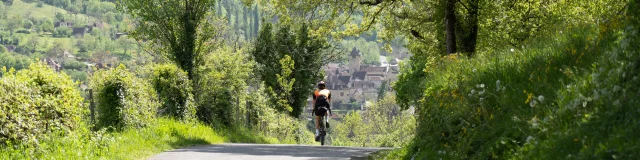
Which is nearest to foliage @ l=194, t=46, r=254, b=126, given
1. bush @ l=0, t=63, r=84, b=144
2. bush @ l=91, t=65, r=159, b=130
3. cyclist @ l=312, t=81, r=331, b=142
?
cyclist @ l=312, t=81, r=331, b=142

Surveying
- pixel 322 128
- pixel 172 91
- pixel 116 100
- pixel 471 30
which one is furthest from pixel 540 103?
pixel 172 91

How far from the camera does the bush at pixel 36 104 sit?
10.8 m

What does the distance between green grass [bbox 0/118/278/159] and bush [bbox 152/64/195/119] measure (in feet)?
1.67

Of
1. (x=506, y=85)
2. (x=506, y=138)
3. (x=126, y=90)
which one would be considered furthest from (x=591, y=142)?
(x=126, y=90)

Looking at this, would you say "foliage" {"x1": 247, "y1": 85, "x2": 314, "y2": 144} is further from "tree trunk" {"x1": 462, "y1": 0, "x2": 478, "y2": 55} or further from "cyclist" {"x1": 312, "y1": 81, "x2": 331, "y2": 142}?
"tree trunk" {"x1": 462, "y1": 0, "x2": 478, "y2": 55}

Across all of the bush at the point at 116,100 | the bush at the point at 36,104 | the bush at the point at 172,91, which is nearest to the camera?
the bush at the point at 36,104

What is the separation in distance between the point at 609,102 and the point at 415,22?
25250 millimetres

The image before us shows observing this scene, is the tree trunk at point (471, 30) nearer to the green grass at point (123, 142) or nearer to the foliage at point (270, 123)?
the green grass at point (123, 142)

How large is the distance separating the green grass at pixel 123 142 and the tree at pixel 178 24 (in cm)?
420

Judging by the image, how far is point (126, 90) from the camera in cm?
1788

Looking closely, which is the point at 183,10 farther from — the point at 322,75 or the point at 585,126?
the point at 322,75

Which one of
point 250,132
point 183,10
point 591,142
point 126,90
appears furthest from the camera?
point 250,132

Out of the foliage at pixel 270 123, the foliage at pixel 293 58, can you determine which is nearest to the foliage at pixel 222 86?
the foliage at pixel 270 123

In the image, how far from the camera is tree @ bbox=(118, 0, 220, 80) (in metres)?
28.2
